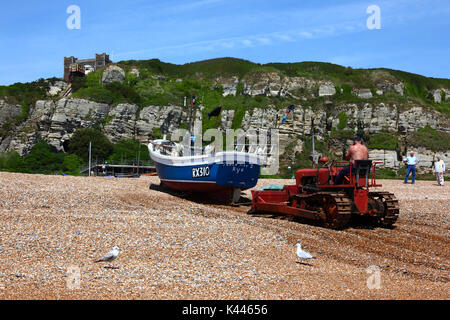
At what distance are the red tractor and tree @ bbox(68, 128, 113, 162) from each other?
199 ft

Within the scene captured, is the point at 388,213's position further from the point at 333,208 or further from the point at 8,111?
the point at 8,111

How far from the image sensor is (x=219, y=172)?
52.6 feet

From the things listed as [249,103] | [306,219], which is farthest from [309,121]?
[306,219]

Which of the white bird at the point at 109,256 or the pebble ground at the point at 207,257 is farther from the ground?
the white bird at the point at 109,256

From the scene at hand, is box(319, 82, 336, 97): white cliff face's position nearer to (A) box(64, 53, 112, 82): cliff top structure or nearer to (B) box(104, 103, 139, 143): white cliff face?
(B) box(104, 103, 139, 143): white cliff face

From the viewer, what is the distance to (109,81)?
87062mm

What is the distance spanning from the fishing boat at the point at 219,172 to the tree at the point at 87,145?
176ft

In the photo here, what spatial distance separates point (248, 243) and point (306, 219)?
12.4ft

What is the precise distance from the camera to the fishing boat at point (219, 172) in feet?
52.9

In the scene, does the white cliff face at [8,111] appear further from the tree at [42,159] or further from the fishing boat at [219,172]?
the fishing boat at [219,172]

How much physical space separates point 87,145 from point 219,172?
59.3 metres

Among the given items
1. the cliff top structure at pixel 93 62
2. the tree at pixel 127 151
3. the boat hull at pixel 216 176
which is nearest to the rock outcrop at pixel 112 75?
the cliff top structure at pixel 93 62

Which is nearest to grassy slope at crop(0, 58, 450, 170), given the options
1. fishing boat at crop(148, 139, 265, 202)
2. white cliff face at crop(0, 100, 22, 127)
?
white cliff face at crop(0, 100, 22, 127)
